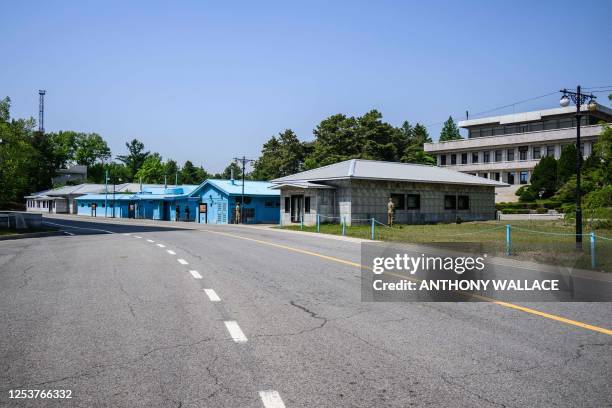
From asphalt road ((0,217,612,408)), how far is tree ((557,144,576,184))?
161 feet

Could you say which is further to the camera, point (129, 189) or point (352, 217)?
point (129, 189)

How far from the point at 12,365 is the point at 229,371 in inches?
83.9

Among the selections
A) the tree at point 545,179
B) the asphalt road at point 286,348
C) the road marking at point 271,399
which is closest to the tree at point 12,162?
the asphalt road at point 286,348

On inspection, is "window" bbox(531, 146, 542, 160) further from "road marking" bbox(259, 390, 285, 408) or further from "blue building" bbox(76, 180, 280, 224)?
"road marking" bbox(259, 390, 285, 408)

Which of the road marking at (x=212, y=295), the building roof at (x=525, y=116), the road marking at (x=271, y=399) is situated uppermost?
the building roof at (x=525, y=116)

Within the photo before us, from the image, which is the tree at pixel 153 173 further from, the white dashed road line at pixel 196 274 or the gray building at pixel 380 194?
the white dashed road line at pixel 196 274

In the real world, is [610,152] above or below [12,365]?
above

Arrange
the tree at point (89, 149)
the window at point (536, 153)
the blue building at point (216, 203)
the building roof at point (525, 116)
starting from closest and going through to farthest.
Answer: the blue building at point (216, 203)
the window at point (536, 153)
the building roof at point (525, 116)
the tree at point (89, 149)

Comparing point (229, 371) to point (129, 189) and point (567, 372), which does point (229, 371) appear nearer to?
point (567, 372)

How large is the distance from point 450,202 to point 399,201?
709cm

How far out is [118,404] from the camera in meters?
3.91

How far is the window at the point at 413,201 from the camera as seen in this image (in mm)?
39750

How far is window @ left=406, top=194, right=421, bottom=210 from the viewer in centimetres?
3975

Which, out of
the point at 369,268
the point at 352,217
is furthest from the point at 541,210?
the point at 369,268
